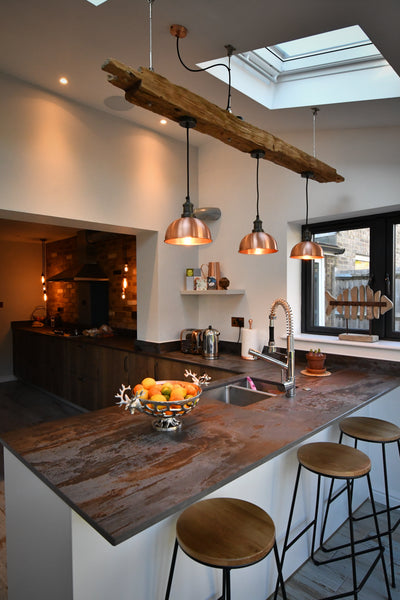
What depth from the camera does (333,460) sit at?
1771 mm

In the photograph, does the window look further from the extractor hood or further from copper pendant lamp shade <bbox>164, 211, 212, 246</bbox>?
the extractor hood

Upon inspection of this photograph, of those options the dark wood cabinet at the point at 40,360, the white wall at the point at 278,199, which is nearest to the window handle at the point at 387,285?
the white wall at the point at 278,199

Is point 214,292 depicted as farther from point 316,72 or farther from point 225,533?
point 225,533

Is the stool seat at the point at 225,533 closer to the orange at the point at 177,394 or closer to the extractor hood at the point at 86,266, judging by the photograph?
the orange at the point at 177,394

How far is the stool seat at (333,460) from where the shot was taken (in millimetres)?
1664

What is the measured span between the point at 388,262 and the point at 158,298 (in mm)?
2083

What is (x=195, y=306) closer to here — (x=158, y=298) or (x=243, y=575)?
(x=158, y=298)

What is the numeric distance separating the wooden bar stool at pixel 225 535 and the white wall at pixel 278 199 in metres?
2.19

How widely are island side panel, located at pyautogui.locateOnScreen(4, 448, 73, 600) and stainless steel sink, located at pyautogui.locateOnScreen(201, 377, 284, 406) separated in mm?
1211

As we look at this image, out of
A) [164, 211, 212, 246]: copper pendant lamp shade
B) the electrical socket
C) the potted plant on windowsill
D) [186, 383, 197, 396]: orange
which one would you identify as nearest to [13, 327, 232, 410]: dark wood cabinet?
the potted plant on windowsill

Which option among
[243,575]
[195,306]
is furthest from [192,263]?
[243,575]

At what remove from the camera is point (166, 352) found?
3.78 m

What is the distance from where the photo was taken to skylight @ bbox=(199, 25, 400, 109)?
2.24 m

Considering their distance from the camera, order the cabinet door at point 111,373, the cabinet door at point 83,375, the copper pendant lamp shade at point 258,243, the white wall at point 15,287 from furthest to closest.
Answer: the white wall at point 15,287
the cabinet door at point 83,375
the cabinet door at point 111,373
the copper pendant lamp shade at point 258,243
